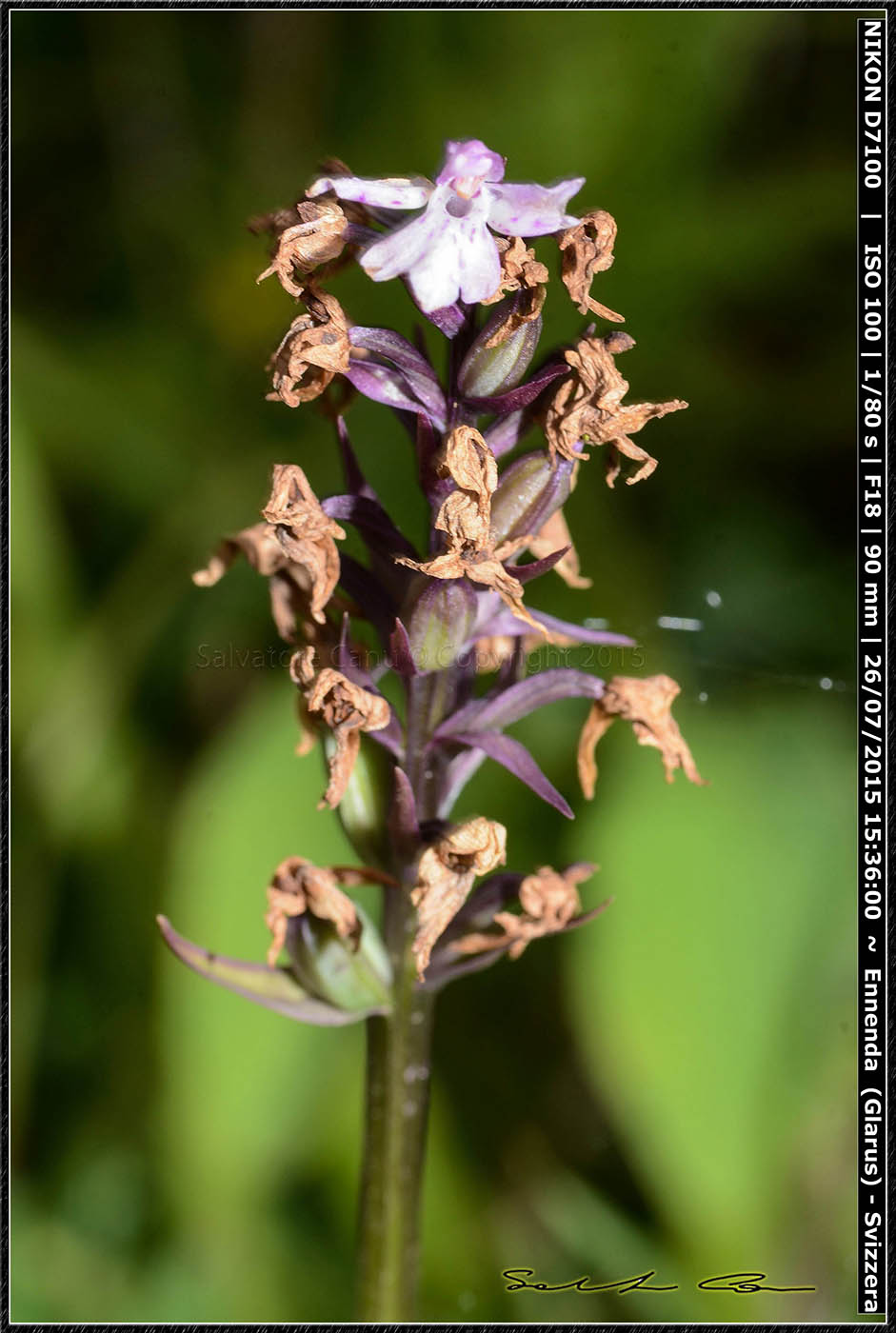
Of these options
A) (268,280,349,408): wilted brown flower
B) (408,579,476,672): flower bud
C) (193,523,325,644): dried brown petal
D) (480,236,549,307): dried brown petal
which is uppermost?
(480,236,549,307): dried brown petal

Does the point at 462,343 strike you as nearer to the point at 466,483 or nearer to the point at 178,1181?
the point at 466,483

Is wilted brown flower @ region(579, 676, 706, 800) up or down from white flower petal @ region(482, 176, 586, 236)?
down

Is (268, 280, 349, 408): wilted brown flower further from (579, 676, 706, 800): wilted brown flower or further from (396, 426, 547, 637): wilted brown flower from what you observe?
(579, 676, 706, 800): wilted brown flower

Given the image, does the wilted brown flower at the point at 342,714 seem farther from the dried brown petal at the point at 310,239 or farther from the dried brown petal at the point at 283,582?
the dried brown petal at the point at 310,239

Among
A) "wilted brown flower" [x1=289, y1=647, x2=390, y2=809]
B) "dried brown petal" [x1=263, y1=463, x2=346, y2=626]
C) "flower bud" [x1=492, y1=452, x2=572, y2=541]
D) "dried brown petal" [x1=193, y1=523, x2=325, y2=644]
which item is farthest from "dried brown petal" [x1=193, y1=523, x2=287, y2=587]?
"flower bud" [x1=492, y1=452, x2=572, y2=541]

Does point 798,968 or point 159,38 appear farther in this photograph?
point 159,38

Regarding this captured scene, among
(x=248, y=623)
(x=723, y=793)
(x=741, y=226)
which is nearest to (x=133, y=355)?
(x=248, y=623)

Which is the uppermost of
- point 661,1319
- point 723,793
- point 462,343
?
point 462,343
